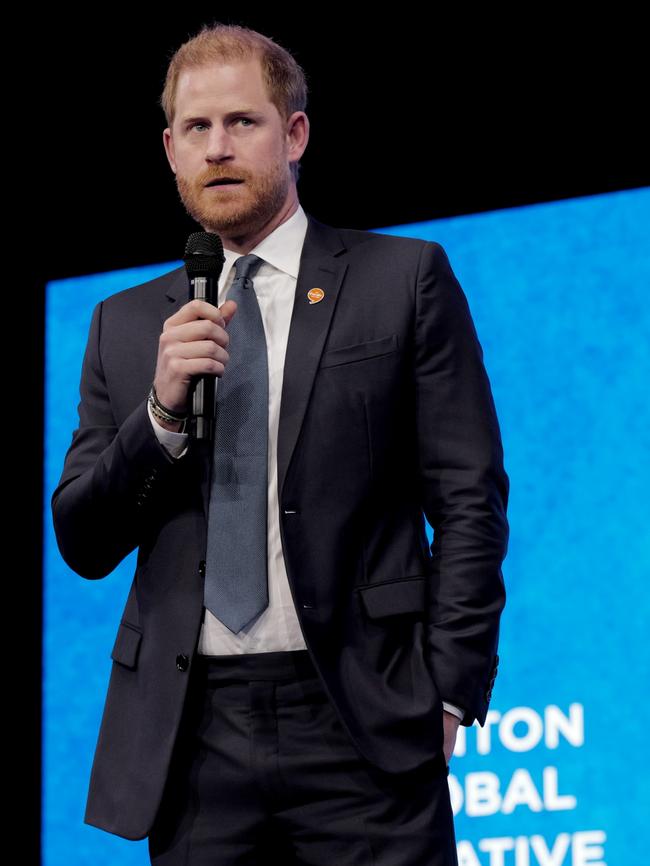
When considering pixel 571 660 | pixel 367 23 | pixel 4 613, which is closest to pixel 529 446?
pixel 571 660

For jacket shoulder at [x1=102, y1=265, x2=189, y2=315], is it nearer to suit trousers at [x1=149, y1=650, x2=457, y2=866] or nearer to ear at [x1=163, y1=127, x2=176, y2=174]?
ear at [x1=163, y1=127, x2=176, y2=174]

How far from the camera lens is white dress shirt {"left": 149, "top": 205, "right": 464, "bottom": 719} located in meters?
1.74

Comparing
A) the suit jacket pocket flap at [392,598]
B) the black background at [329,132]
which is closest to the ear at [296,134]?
the suit jacket pocket flap at [392,598]

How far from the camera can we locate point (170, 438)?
5.82 feet

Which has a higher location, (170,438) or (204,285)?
(204,285)

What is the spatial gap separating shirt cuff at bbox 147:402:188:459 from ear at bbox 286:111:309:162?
57 centimetres

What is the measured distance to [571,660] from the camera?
10.1 ft

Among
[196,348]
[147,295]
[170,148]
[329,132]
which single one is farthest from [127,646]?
[329,132]

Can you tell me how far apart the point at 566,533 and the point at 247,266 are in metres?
1.52

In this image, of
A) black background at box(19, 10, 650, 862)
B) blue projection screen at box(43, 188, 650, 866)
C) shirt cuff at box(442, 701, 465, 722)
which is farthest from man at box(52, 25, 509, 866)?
black background at box(19, 10, 650, 862)

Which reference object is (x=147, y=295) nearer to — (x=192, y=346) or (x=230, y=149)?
(x=230, y=149)

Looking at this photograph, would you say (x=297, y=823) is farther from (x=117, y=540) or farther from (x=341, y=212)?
(x=341, y=212)

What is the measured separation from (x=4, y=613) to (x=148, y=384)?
105 inches

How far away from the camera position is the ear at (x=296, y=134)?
6.76 ft
